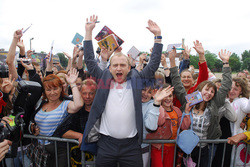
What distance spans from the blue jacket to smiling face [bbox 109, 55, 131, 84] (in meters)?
0.06

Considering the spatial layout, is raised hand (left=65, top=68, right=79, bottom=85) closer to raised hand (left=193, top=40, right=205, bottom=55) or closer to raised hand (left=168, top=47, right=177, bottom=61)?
raised hand (left=168, top=47, right=177, bottom=61)

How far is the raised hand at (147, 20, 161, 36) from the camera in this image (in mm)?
2297

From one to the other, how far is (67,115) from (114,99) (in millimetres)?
835

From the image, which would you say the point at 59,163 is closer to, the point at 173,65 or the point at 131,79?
the point at 131,79

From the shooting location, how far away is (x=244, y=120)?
2.91 metres

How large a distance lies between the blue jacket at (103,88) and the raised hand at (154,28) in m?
0.19

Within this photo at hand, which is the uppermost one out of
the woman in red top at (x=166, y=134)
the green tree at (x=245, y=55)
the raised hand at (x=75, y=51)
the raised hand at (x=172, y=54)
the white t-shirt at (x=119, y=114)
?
the green tree at (x=245, y=55)

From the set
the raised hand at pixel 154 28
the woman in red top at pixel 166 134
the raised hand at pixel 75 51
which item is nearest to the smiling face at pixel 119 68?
the raised hand at pixel 154 28

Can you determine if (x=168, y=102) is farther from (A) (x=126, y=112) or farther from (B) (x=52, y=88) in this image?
(B) (x=52, y=88)

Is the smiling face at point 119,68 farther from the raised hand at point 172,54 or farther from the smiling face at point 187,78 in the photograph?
the smiling face at point 187,78

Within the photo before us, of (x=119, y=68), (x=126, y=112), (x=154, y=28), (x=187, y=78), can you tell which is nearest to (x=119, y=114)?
(x=126, y=112)

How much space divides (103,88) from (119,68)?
11.8 inches

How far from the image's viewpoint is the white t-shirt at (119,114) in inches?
78.6

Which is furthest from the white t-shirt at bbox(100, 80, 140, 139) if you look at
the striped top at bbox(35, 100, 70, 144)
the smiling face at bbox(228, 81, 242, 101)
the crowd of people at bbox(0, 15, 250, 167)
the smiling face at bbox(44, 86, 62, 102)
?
the smiling face at bbox(228, 81, 242, 101)
